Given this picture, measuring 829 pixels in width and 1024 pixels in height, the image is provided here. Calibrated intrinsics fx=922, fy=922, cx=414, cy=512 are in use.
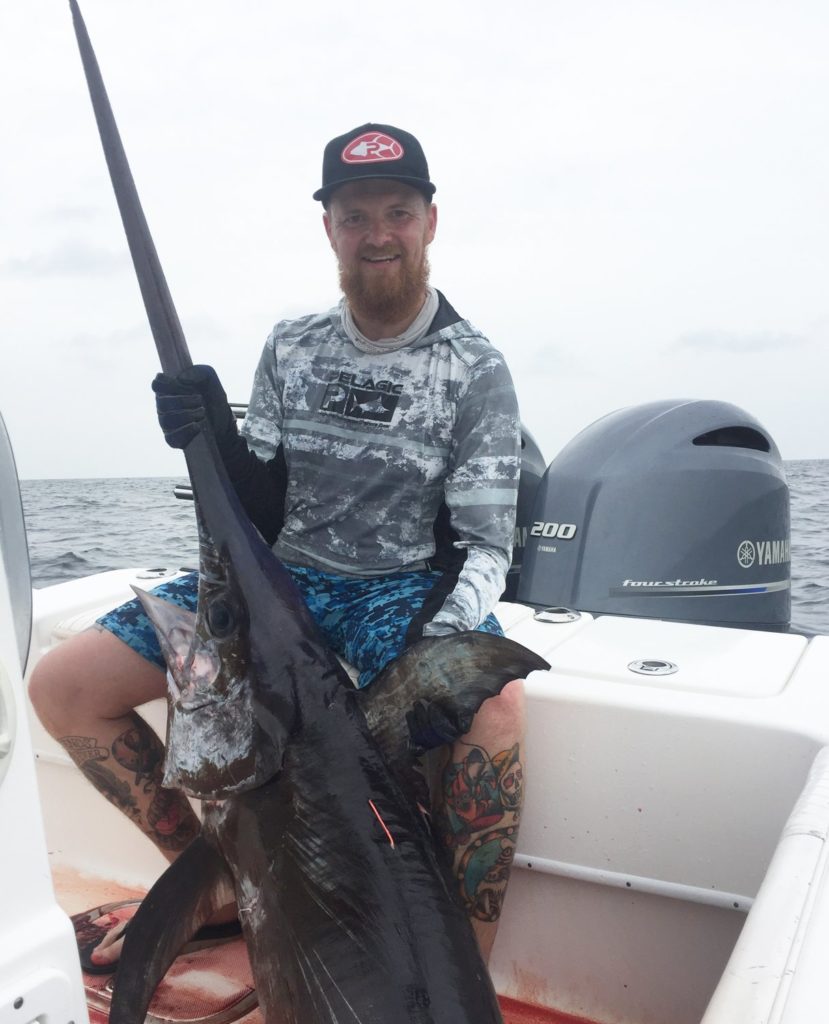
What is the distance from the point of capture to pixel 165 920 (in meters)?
1.76

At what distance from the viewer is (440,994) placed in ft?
4.93

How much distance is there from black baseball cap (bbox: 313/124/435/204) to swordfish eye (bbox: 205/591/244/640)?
1263mm

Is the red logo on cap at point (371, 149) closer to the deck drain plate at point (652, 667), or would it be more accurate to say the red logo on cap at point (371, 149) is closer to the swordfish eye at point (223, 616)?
the swordfish eye at point (223, 616)

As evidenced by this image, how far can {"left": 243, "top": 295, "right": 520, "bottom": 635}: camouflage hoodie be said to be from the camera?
7.98ft

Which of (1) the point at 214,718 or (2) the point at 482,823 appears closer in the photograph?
(1) the point at 214,718

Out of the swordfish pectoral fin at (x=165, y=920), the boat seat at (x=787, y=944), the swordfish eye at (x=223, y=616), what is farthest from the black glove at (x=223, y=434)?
the boat seat at (x=787, y=944)

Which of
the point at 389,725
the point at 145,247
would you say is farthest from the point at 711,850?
the point at 145,247

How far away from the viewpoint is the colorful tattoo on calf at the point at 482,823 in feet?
6.59

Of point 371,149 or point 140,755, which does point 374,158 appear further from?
point 140,755

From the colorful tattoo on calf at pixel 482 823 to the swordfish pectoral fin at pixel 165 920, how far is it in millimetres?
497

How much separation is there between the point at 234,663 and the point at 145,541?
17.9 metres

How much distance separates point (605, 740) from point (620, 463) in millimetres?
2129

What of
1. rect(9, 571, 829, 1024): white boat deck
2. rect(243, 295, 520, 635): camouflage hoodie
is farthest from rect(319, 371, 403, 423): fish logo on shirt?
rect(9, 571, 829, 1024): white boat deck

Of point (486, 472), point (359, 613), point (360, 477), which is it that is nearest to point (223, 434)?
point (360, 477)
